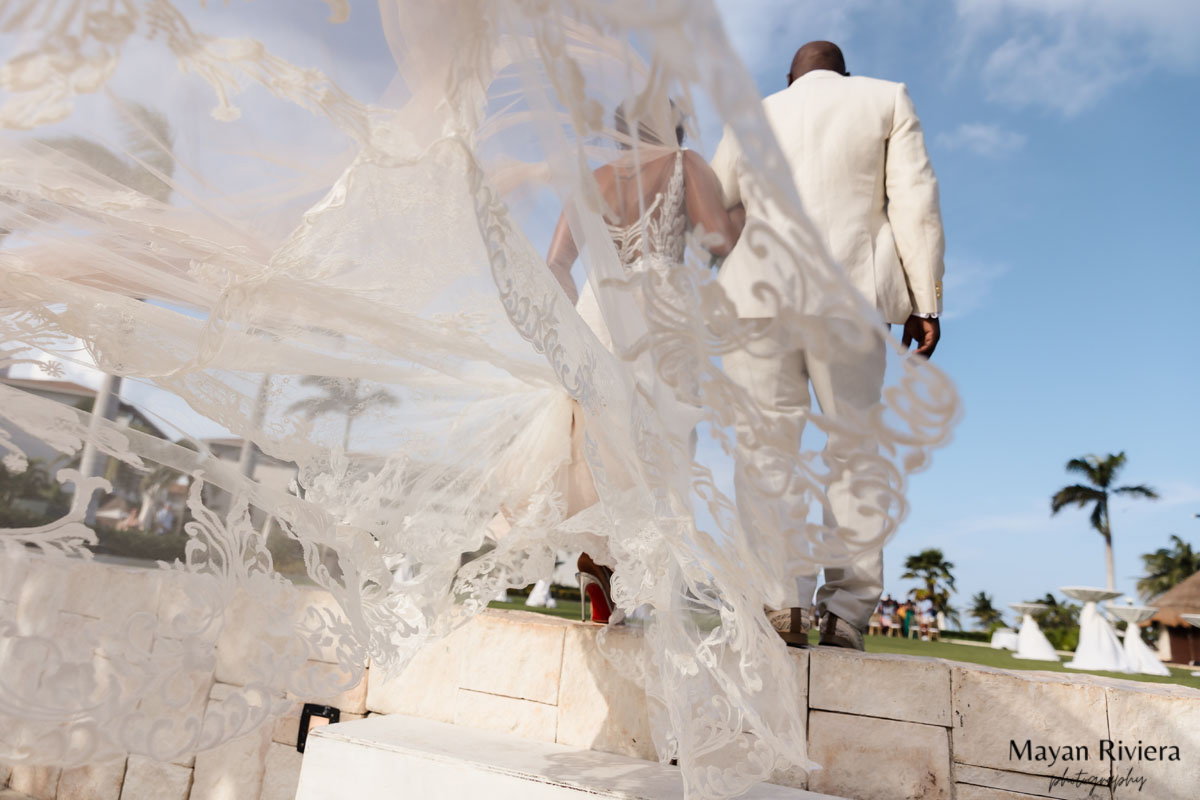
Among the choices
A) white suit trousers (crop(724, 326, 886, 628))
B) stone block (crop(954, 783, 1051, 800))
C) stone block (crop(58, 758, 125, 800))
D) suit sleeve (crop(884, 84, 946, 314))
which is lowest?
stone block (crop(58, 758, 125, 800))

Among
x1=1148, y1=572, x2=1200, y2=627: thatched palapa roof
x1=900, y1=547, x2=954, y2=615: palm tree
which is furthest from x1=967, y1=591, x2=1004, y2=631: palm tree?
x1=1148, y1=572, x2=1200, y2=627: thatched palapa roof

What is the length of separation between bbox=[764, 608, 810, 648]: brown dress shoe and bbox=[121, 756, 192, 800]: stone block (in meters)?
2.92

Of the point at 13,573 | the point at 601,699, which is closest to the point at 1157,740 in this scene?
the point at 601,699

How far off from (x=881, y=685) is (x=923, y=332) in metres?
1.21

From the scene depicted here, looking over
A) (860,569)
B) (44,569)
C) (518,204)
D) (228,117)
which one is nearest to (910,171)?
(860,569)

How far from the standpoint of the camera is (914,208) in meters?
2.45

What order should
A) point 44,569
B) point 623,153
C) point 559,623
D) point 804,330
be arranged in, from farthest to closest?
1. point 559,623
2. point 44,569
3. point 623,153
4. point 804,330

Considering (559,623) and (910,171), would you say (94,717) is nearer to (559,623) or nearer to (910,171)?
(559,623)

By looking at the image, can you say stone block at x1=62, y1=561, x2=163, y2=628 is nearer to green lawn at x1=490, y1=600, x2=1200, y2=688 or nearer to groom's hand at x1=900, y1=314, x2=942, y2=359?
groom's hand at x1=900, y1=314, x2=942, y2=359

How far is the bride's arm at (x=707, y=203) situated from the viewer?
110 cm

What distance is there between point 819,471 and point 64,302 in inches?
61.2

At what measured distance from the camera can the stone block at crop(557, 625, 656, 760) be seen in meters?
2.61

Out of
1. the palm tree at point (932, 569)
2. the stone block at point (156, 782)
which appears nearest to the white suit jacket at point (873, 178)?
the stone block at point (156, 782)

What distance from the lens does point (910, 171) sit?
2461mm
